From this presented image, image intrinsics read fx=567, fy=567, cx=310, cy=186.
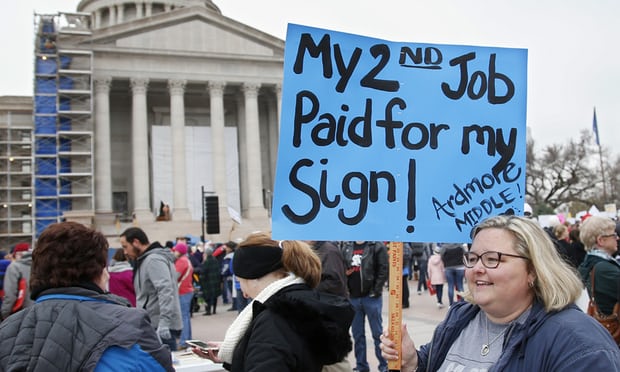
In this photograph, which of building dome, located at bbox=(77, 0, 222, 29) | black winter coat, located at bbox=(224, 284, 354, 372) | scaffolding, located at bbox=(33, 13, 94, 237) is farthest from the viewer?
building dome, located at bbox=(77, 0, 222, 29)

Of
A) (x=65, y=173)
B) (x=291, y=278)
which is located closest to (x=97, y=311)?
(x=291, y=278)

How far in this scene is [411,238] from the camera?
2.87m

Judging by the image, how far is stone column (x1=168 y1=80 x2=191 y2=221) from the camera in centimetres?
4175

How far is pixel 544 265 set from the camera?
218 centimetres

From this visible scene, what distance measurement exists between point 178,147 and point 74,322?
40.9 m

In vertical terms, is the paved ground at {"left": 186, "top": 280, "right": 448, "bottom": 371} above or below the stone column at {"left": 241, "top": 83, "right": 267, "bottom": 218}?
below

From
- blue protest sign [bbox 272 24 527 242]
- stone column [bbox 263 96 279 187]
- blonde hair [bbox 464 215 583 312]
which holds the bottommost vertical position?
blonde hair [bbox 464 215 583 312]

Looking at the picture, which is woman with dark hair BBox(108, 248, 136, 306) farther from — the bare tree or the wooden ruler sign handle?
the bare tree

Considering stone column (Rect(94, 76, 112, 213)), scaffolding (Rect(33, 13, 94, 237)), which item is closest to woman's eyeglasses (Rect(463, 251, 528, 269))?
scaffolding (Rect(33, 13, 94, 237))

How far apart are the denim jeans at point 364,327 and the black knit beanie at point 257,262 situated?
4343 mm

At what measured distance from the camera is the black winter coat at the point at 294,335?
249cm

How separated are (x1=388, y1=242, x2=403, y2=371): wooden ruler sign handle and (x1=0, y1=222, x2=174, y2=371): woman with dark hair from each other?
42.3 inches

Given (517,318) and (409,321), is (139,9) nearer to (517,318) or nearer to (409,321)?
(409,321)

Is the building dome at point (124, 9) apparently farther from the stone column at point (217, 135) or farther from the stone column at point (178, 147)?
the stone column at point (178, 147)
